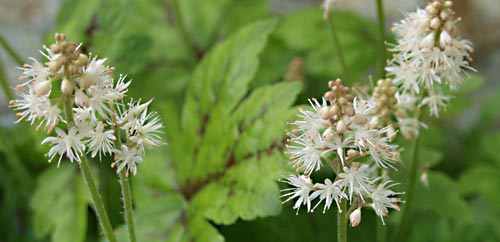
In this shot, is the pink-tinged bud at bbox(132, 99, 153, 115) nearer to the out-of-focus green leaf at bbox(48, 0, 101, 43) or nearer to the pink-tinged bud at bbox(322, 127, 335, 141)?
the pink-tinged bud at bbox(322, 127, 335, 141)

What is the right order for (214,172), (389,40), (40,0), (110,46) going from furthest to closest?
(40,0) < (389,40) < (110,46) < (214,172)

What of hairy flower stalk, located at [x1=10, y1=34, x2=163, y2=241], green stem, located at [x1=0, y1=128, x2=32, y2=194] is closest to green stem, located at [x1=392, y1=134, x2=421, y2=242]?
hairy flower stalk, located at [x1=10, y1=34, x2=163, y2=241]

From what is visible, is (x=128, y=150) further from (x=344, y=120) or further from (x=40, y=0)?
(x=40, y=0)

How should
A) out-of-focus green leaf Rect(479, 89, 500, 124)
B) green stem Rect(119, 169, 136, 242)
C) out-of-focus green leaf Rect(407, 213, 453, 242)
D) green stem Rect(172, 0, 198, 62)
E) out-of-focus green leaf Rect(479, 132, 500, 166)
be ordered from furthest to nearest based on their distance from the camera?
out-of-focus green leaf Rect(479, 89, 500, 124)
out-of-focus green leaf Rect(479, 132, 500, 166)
green stem Rect(172, 0, 198, 62)
out-of-focus green leaf Rect(407, 213, 453, 242)
green stem Rect(119, 169, 136, 242)

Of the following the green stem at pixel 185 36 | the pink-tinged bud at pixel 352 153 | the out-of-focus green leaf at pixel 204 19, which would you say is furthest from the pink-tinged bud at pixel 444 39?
the out-of-focus green leaf at pixel 204 19

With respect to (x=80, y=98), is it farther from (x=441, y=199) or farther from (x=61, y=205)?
(x=441, y=199)

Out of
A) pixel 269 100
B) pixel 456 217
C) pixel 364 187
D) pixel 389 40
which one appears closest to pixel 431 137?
pixel 389 40

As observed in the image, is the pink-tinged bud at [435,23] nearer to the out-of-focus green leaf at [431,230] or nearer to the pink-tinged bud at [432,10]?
the pink-tinged bud at [432,10]
